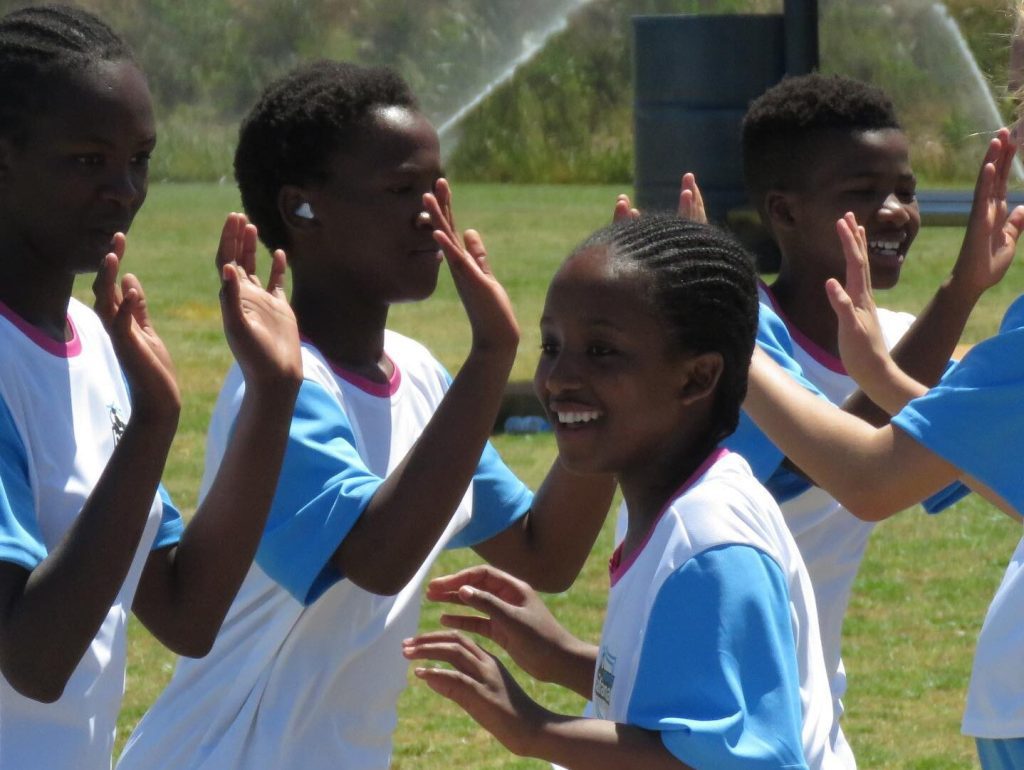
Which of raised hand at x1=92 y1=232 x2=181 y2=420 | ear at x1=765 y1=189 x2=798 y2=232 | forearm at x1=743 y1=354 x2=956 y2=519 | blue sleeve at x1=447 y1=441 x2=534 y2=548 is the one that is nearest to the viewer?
raised hand at x1=92 y1=232 x2=181 y2=420

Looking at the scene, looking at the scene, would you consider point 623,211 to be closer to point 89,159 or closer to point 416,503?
point 416,503

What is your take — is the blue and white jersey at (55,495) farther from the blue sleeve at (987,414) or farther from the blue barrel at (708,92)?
the blue barrel at (708,92)

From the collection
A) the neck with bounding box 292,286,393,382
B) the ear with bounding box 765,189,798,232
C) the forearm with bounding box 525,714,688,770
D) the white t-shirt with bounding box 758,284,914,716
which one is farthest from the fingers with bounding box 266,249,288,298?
the ear with bounding box 765,189,798,232

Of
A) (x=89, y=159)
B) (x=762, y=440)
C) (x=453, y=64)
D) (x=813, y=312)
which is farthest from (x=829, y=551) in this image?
(x=453, y=64)

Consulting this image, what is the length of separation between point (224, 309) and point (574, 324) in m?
0.52

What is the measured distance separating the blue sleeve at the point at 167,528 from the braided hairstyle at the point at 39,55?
593 millimetres

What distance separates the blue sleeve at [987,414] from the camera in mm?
2734

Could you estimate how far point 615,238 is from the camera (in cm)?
247

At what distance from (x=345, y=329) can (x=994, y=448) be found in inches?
42.3

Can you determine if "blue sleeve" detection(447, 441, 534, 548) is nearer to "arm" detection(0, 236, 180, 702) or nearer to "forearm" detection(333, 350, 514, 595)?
"forearm" detection(333, 350, 514, 595)

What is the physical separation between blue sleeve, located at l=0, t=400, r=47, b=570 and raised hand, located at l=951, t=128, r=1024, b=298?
1733 millimetres

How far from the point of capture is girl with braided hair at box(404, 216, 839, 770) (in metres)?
2.12

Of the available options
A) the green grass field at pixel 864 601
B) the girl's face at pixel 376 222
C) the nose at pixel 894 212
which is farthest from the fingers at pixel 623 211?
the green grass field at pixel 864 601

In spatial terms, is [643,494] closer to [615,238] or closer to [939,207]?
[615,238]
